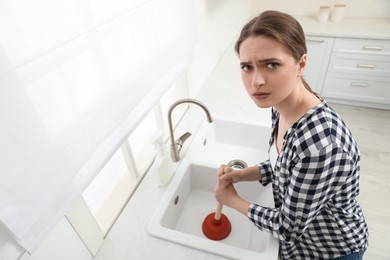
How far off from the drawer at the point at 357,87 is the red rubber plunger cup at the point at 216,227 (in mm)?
2456

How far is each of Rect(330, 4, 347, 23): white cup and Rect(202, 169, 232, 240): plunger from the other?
2734 mm

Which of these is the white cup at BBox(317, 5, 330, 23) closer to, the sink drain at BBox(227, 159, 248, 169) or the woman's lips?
the sink drain at BBox(227, 159, 248, 169)

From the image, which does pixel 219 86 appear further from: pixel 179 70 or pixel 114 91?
pixel 114 91

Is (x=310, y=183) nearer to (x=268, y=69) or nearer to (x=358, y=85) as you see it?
(x=268, y=69)

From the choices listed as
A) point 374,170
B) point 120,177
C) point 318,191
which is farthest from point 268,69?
point 374,170

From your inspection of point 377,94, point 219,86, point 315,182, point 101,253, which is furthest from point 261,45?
point 377,94

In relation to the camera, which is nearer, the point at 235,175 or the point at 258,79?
the point at 258,79

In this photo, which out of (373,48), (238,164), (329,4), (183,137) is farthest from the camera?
(329,4)

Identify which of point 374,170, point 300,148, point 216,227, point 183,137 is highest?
point 300,148

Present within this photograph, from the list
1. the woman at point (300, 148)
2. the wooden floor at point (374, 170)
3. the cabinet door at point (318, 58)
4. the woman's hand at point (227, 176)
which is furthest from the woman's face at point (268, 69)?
the cabinet door at point (318, 58)

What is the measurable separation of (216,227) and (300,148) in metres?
0.56

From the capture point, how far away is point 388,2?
2713mm

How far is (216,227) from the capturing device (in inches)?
42.0

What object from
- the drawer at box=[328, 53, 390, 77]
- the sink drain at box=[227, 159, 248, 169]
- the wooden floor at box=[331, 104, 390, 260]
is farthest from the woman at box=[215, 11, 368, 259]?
the drawer at box=[328, 53, 390, 77]
